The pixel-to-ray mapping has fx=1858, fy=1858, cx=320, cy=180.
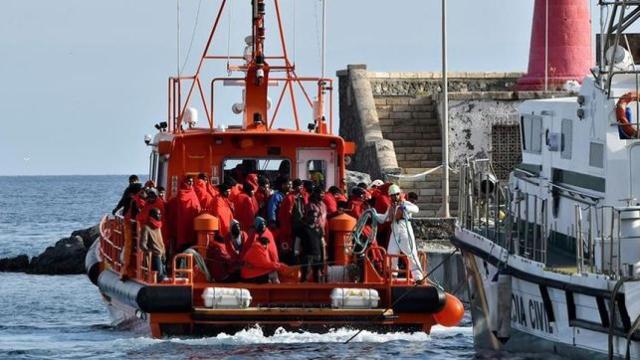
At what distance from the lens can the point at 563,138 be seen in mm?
18672

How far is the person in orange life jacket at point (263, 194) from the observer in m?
20.7

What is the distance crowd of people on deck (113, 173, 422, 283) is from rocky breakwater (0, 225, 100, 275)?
17469 mm

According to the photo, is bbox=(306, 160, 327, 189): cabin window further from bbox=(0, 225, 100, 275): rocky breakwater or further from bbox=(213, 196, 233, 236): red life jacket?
bbox=(0, 225, 100, 275): rocky breakwater

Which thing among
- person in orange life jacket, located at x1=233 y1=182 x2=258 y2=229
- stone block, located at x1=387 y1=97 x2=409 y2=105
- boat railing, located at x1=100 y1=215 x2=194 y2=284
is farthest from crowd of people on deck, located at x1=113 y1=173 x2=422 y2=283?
stone block, located at x1=387 y1=97 x2=409 y2=105

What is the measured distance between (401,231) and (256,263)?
1.64m

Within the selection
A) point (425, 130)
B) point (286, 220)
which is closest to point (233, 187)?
point (286, 220)

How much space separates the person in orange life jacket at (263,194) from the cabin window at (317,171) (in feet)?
2.45

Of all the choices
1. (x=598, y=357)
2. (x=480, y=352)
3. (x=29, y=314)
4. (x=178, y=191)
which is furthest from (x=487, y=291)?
(x=29, y=314)

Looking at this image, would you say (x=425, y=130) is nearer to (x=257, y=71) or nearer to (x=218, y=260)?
(x=257, y=71)

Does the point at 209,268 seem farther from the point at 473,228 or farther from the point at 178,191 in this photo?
the point at 473,228

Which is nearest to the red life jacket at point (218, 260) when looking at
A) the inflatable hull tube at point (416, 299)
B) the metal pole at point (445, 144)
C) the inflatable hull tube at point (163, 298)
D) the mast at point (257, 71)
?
the inflatable hull tube at point (163, 298)

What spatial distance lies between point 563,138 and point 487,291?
5.65ft

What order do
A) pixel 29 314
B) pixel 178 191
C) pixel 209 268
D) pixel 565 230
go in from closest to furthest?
1. pixel 565 230
2. pixel 209 268
3. pixel 178 191
4. pixel 29 314

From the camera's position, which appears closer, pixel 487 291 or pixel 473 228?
pixel 487 291
